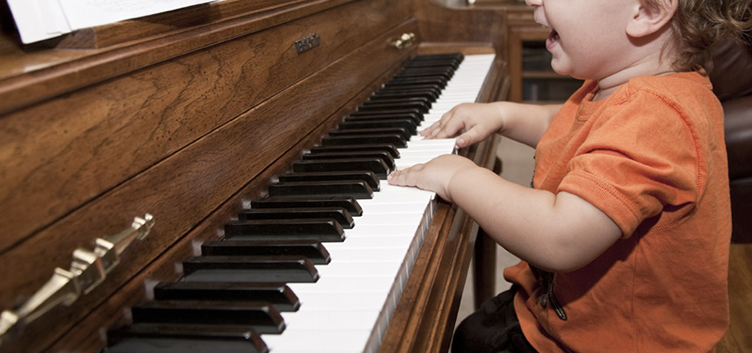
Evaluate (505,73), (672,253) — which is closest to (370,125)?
(672,253)

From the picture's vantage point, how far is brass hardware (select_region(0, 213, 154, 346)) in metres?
0.59

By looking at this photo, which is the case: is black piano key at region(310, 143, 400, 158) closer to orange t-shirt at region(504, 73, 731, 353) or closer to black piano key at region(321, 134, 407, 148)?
black piano key at region(321, 134, 407, 148)

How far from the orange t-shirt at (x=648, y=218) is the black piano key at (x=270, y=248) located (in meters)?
0.38

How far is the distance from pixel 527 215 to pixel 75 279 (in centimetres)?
64

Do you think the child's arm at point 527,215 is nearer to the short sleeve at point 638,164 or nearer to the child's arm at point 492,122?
the short sleeve at point 638,164

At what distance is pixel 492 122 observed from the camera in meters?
1.49

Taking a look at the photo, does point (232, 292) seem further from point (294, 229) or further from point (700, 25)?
point (700, 25)

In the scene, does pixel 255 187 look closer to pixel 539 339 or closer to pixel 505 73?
pixel 539 339

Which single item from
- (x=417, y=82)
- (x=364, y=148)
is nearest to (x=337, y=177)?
(x=364, y=148)

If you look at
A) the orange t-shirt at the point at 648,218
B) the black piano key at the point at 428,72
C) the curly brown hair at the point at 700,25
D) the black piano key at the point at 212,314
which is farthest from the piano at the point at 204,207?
the black piano key at the point at 428,72

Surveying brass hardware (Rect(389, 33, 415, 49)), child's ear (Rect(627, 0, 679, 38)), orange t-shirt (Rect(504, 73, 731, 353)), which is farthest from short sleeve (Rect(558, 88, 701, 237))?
brass hardware (Rect(389, 33, 415, 49))

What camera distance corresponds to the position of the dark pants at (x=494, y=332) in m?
1.25

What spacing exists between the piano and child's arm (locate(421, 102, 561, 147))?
11 centimetres

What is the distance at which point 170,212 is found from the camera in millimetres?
880
